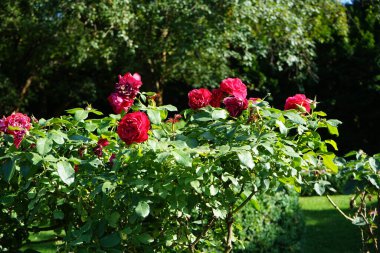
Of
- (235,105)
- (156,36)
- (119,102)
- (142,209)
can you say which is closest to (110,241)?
(142,209)

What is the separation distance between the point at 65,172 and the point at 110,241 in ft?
0.91

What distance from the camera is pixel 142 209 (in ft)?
5.95

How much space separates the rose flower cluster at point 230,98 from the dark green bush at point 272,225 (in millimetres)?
2490

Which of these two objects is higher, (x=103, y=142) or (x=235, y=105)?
(x=235, y=105)

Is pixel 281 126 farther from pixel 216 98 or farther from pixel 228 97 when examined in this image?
pixel 216 98

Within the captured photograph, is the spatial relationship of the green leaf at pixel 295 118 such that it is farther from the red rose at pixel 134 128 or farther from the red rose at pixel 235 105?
the red rose at pixel 134 128

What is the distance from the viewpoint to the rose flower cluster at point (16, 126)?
2.03 meters

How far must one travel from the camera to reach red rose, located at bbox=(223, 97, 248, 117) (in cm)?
209

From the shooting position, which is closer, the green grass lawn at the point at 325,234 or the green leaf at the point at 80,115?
the green leaf at the point at 80,115

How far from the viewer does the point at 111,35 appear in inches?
406

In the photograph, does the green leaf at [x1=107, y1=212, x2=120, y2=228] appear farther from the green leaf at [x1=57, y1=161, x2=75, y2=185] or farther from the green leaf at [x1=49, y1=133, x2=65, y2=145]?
the green leaf at [x1=49, y1=133, x2=65, y2=145]

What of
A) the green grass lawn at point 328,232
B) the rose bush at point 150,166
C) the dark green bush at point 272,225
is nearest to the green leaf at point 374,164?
the rose bush at point 150,166

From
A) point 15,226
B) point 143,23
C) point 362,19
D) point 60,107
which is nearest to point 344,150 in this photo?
point 362,19

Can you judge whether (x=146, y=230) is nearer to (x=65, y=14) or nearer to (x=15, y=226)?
(x=15, y=226)
